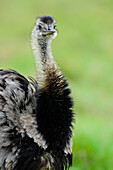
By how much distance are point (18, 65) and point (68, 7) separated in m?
7.19

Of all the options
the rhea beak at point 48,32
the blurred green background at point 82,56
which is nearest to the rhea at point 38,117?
the rhea beak at point 48,32

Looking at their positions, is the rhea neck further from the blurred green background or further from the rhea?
the blurred green background

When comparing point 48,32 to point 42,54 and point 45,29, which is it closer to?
point 45,29

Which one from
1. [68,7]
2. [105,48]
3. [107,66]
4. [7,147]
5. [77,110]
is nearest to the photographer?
[7,147]

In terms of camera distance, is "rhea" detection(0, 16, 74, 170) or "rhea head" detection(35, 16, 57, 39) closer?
"rhea" detection(0, 16, 74, 170)

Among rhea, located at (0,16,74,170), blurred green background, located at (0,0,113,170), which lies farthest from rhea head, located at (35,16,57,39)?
blurred green background, located at (0,0,113,170)

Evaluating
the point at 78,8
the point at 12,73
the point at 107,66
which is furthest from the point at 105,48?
the point at 12,73

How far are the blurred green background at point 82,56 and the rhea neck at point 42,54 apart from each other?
1424mm

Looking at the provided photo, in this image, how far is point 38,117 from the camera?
384cm

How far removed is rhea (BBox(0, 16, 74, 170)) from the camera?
3752 mm

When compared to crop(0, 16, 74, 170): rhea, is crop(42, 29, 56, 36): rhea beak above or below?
above

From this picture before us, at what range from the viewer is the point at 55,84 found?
154 inches

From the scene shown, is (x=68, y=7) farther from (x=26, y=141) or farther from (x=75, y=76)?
(x=26, y=141)

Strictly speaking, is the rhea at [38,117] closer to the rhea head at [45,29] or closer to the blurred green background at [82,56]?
the rhea head at [45,29]
